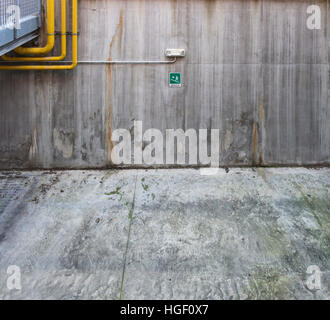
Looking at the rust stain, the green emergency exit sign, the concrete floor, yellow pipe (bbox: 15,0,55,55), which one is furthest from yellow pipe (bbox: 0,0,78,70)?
the concrete floor

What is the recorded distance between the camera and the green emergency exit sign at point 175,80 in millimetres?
3807

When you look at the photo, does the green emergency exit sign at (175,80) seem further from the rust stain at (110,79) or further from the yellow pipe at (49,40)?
the yellow pipe at (49,40)

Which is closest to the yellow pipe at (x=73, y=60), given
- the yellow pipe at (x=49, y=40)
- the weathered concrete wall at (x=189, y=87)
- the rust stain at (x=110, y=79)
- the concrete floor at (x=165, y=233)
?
the weathered concrete wall at (x=189, y=87)

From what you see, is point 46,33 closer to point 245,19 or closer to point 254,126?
point 245,19

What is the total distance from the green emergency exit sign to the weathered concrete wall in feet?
0.21

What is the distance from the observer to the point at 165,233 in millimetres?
2869

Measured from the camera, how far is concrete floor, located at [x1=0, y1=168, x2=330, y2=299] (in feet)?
7.59

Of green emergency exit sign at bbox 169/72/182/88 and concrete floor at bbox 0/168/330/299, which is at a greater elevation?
green emergency exit sign at bbox 169/72/182/88

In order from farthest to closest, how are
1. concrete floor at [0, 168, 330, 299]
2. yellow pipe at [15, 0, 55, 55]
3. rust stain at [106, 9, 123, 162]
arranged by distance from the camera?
rust stain at [106, 9, 123, 162] → yellow pipe at [15, 0, 55, 55] → concrete floor at [0, 168, 330, 299]

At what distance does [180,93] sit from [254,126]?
4.13 feet

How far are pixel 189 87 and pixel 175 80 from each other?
0.79 feet

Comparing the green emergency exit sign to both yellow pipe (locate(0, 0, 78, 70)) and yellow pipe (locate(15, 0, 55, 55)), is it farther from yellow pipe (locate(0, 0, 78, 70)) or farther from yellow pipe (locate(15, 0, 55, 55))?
yellow pipe (locate(15, 0, 55, 55))

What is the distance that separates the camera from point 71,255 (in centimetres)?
263

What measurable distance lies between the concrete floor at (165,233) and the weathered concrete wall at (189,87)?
1.51ft
